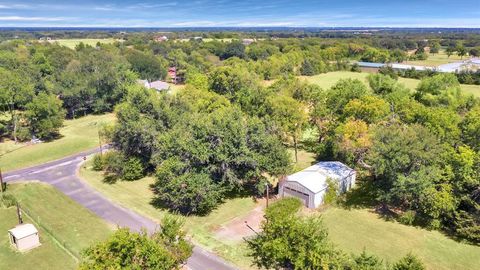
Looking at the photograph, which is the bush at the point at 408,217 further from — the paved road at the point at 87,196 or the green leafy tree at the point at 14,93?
the green leafy tree at the point at 14,93

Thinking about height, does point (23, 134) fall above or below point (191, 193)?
below

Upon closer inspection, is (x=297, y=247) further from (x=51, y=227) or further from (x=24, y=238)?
(x=51, y=227)

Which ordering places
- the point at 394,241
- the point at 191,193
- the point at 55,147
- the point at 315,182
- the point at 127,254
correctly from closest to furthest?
the point at 127,254 < the point at 394,241 < the point at 191,193 < the point at 315,182 < the point at 55,147

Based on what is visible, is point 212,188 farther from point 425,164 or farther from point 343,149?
point 425,164

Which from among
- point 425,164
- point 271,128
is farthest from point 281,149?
point 425,164

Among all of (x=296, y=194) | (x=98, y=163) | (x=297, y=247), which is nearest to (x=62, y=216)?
(x=98, y=163)

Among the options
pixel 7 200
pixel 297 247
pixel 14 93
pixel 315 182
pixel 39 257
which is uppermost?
pixel 14 93
